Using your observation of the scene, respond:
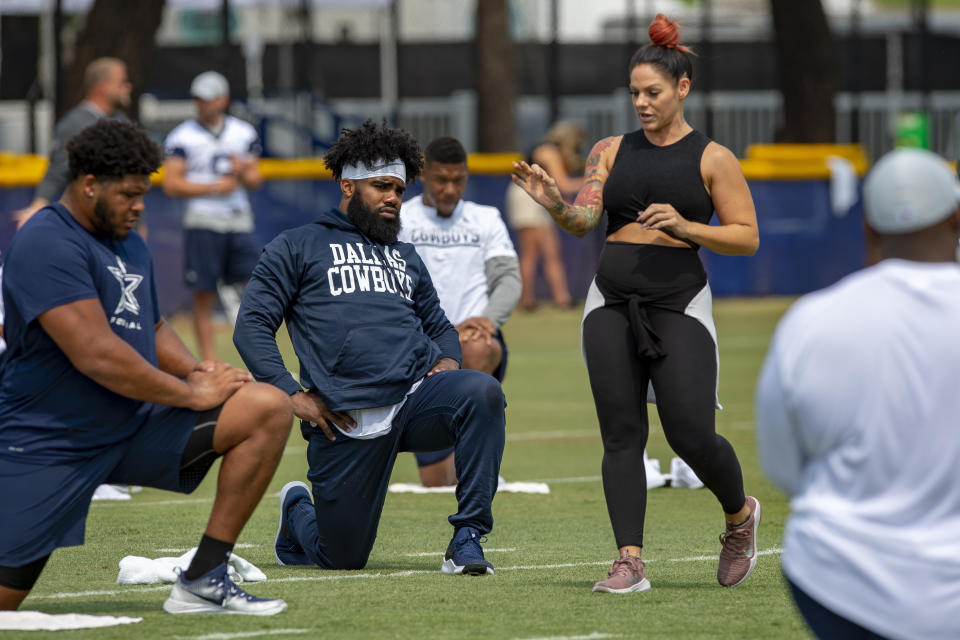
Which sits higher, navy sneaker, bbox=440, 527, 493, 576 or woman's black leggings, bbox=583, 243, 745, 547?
woman's black leggings, bbox=583, 243, 745, 547

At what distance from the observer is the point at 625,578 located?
618cm

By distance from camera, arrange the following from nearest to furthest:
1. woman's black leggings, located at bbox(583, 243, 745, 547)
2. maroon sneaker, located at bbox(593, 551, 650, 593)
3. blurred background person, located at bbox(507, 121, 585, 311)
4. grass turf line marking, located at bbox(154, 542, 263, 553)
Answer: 1. maroon sneaker, located at bbox(593, 551, 650, 593)
2. woman's black leggings, located at bbox(583, 243, 745, 547)
3. grass turf line marking, located at bbox(154, 542, 263, 553)
4. blurred background person, located at bbox(507, 121, 585, 311)

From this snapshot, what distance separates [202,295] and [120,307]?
8.41m

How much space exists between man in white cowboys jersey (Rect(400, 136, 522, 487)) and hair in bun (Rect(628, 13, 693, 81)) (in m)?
2.67

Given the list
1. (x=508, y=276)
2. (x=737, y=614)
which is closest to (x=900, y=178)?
(x=737, y=614)

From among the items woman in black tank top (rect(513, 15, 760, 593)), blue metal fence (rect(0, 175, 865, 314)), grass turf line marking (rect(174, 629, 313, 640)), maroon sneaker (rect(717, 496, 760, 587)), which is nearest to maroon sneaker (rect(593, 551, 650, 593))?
woman in black tank top (rect(513, 15, 760, 593))

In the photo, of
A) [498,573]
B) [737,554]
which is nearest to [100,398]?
[498,573]

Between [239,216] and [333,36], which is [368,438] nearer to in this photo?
[239,216]

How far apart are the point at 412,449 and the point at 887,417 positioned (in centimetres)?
351

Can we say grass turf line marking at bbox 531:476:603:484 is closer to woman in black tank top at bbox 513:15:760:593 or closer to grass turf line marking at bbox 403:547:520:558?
grass turf line marking at bbox 403:547:520:558

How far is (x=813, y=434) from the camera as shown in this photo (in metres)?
3.58

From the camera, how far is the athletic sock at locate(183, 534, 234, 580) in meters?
5.46

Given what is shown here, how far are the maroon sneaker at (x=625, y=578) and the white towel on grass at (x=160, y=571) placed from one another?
1327 mm

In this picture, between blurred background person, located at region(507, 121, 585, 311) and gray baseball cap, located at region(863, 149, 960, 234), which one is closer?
gray baseball cap, located at region(863, 149, 960, 234)
